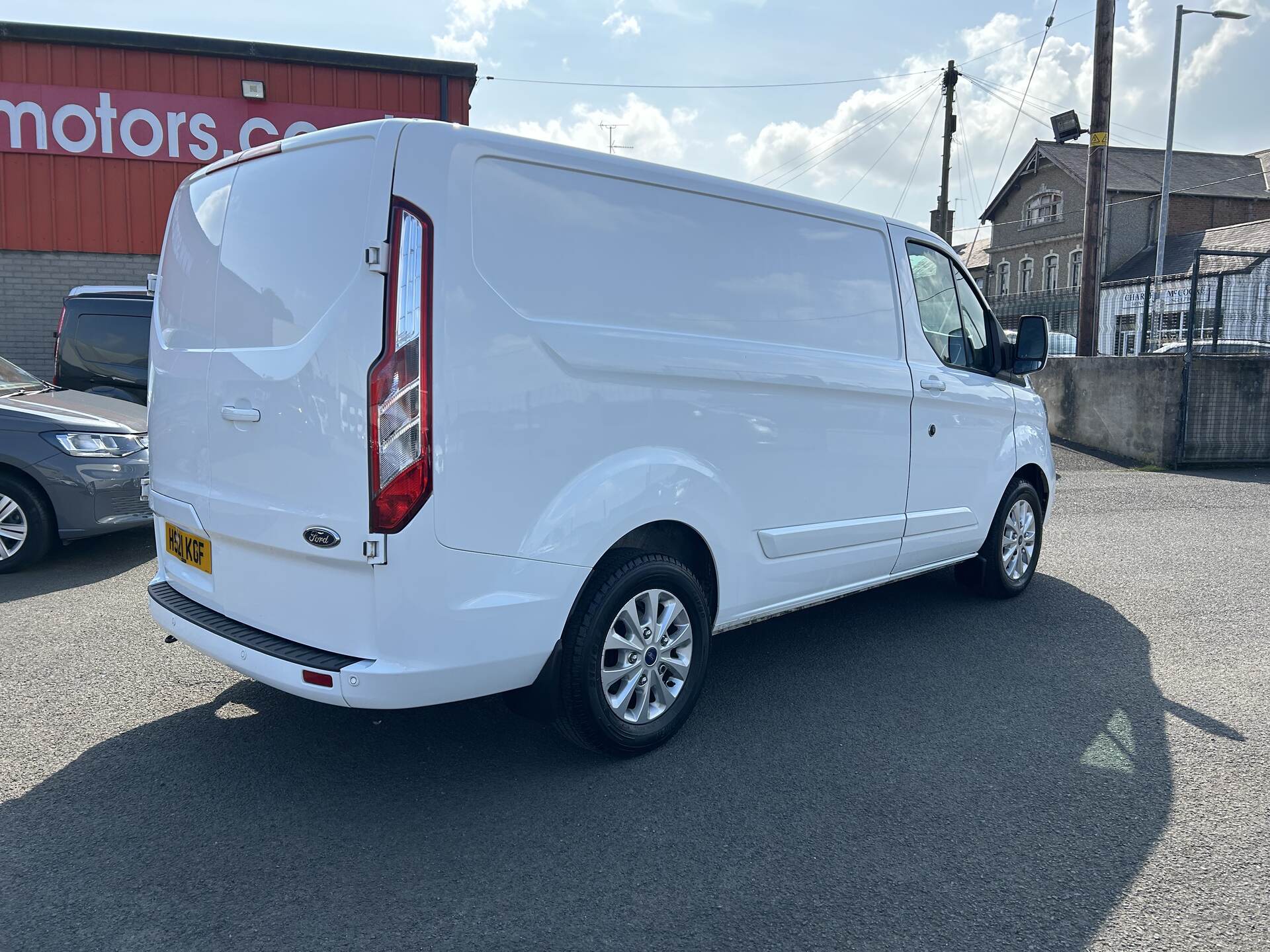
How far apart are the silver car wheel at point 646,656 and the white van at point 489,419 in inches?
0.5

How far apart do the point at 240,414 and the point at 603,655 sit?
4.71ft

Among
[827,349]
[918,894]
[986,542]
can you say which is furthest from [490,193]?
[986,542]

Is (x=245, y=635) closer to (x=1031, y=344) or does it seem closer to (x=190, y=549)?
(x=190, y=549)

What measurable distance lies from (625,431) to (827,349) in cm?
132

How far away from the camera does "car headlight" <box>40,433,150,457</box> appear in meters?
6.11

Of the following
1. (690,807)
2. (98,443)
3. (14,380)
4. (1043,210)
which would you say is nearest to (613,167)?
(690,807)

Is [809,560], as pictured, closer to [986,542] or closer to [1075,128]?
[986,542]

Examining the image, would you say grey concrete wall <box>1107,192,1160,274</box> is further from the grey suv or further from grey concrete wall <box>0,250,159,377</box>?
the grey suv

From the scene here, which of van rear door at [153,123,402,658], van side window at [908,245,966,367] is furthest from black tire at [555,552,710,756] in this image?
van side window at [908,245,966,367]

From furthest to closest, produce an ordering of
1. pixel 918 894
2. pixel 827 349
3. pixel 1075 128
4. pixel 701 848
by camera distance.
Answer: pixel 1075 128 < pixel 827 349 < pixel 701 848 < pixel 918 894

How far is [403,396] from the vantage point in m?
2.73

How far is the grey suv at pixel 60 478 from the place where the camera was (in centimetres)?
601

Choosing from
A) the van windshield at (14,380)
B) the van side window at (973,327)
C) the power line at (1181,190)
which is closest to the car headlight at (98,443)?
the van windshield at (14,380)

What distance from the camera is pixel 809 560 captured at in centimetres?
416
